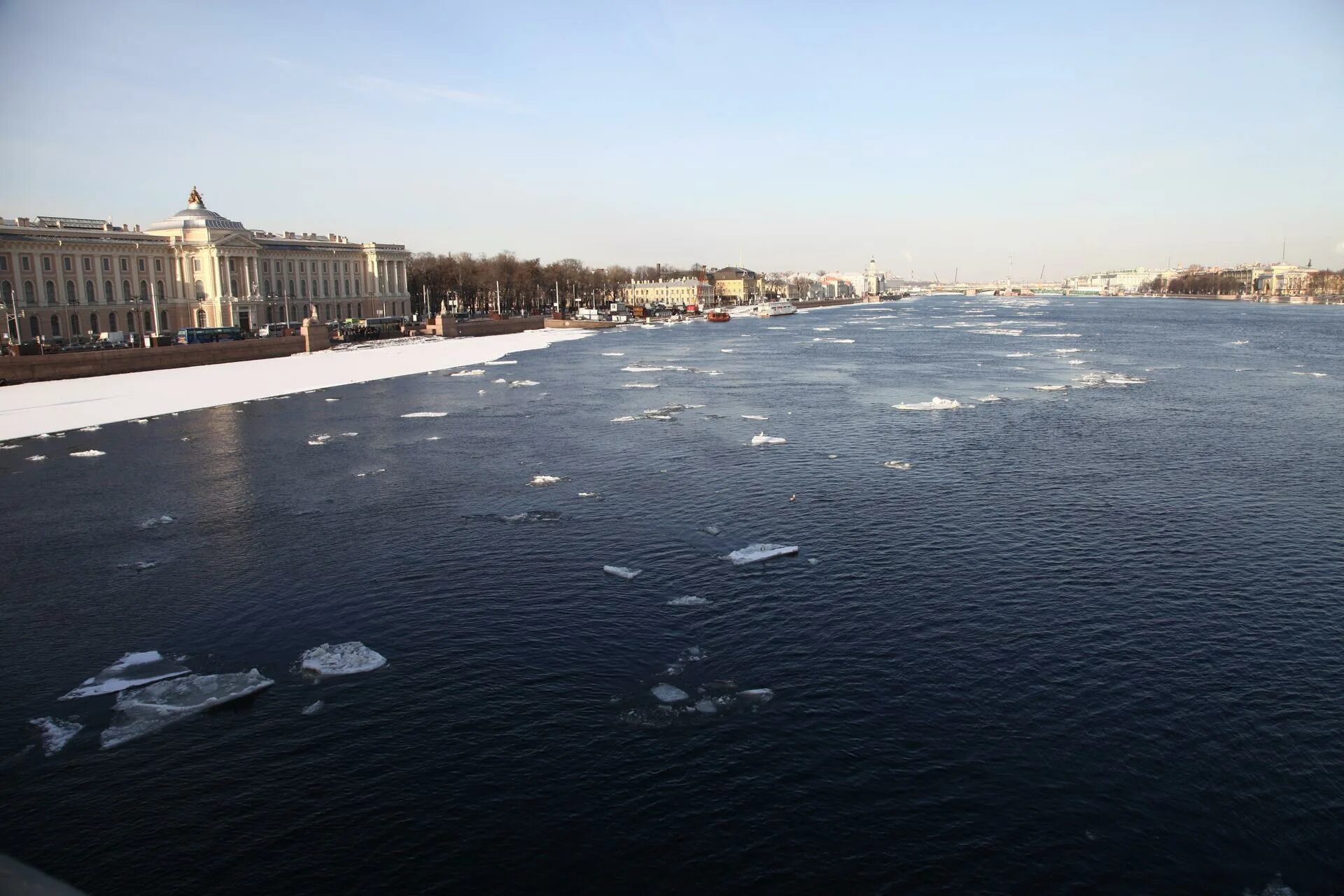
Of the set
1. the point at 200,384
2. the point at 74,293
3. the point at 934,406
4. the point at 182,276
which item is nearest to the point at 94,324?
the point at 74,293

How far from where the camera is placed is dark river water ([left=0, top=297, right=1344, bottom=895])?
691 centimetres

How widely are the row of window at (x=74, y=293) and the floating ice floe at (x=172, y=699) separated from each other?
49185 millimetres

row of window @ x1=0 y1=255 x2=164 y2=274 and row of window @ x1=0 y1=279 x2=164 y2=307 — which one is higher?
row of window @ x1=0 y1=255 x2=164 y2=274

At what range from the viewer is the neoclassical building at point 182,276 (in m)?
52.8

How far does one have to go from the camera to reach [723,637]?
33.9 ft

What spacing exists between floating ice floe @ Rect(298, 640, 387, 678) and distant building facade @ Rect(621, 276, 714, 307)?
123072mm

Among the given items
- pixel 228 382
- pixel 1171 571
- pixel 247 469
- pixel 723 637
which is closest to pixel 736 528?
pixel 723 637

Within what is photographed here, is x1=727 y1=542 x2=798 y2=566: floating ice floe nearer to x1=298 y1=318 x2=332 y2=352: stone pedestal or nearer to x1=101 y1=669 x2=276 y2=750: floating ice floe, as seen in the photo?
x1=101 y1=669 x2=276 y2=750: floating ice floe

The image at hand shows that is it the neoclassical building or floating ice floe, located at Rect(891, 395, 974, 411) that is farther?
the neoclassical building

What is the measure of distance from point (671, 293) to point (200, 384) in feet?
342

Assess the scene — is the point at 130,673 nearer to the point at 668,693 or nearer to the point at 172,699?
the point at 172,699

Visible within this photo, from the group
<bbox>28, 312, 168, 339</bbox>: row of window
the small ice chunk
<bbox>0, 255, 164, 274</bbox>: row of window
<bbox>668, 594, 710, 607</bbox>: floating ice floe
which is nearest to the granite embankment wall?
<bbox>28, 312, 168, 339</bbox>: row of window

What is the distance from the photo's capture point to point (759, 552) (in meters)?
13.1


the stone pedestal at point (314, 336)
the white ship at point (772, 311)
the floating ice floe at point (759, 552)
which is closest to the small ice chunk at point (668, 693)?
the floating ice floe at point (759, 552)
